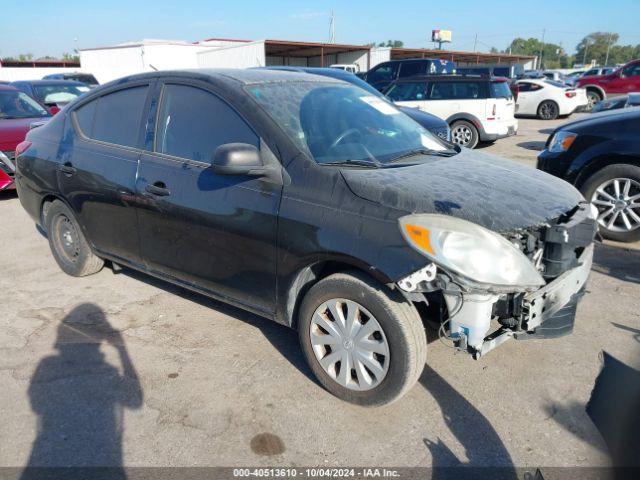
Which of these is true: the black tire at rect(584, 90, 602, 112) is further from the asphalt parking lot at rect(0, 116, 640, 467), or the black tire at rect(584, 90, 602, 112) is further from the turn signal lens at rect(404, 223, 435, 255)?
the turn signal lens at rect(404, 223, 435, 255)

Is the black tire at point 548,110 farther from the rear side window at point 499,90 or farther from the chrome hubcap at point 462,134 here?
the chrome hubcap at point 462,134

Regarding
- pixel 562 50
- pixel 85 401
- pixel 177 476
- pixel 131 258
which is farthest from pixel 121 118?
pixel 562 50

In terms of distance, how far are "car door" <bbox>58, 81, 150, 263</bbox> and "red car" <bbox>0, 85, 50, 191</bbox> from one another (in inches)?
140

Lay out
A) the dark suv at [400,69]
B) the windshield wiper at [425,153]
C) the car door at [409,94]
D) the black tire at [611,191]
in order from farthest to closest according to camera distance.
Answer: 1. the dark suv at [400,69]
2. the car door at [409,94]
3. the black tire at [611,191]
4. the windshield wiper at [425,153]

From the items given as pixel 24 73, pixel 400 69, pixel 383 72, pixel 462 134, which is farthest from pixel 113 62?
pixel 462 134

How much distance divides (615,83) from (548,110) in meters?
3.37

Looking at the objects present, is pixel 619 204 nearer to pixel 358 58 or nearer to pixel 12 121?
pixel 12 121

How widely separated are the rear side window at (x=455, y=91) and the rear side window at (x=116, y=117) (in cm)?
899

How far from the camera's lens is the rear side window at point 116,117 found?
3.79 meters

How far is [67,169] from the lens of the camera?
167 inches

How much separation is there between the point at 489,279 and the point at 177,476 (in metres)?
1.73

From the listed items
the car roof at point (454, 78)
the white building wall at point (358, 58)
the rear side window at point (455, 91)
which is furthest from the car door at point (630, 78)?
the white building wall at point (358, 58)

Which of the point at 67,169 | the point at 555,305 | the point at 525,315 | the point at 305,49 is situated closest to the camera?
the point at 525,315

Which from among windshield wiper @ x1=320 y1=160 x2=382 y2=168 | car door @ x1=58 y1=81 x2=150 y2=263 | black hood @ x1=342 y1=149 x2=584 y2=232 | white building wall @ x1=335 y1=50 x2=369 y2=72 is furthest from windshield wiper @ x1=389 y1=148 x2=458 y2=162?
white building wall @ x1=335 y1=50 x2=369 y2=72
